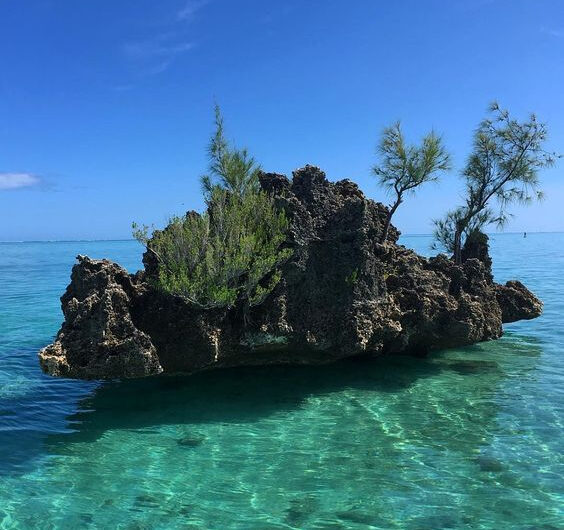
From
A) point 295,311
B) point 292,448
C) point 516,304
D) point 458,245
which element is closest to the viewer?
point 292,448

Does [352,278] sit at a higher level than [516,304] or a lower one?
higher

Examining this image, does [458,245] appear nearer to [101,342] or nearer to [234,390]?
[234,390]

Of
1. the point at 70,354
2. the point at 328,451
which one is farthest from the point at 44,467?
the point at 328,451

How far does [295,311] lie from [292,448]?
364 cm

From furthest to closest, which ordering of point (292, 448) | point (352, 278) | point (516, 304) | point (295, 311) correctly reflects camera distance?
point (516, 304) < point (352, 278) < point (295, 311) < point (292, 448)

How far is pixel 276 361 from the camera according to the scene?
12.9 meters

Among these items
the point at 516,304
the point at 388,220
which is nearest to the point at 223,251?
the point at 388,220

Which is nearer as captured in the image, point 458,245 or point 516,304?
point 516,304

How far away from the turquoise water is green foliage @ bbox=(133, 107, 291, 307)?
2527 mm

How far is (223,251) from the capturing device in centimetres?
1053

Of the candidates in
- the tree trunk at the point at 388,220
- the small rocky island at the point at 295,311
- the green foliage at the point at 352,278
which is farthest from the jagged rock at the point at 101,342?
the tree trunk at the point at 388,220

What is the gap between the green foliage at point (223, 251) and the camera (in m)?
10.2

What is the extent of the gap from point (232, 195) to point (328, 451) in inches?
248

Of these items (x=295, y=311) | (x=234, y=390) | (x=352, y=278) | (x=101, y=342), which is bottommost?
(x=234, y=390)
